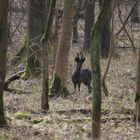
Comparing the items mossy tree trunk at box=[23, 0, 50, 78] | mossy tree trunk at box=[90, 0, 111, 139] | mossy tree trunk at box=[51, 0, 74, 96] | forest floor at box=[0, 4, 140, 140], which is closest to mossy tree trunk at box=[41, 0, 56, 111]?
forest floor at box=[0, 4, 140, 140]

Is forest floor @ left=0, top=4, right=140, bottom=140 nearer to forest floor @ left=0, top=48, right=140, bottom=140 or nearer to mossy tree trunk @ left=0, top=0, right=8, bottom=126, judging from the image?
forest floor @ left=0, top=48, right=140, bottom=140

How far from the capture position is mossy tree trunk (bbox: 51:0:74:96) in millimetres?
15523

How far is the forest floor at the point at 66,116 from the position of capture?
9.51 m

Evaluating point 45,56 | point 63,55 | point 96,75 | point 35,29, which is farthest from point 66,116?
point 35,29

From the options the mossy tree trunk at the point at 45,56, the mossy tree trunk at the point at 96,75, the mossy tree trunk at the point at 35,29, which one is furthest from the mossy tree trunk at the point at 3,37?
the mossy tree trunk at the point at 35,29

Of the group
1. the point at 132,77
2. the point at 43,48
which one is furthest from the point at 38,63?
the point at 43,48

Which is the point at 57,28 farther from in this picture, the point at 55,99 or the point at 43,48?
the point at 43,48

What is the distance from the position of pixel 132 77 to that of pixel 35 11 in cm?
458

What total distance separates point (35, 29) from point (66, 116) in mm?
8976

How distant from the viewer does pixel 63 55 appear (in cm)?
1578

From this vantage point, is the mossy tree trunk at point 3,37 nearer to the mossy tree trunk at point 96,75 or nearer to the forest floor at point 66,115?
the forest floor at point 66,115

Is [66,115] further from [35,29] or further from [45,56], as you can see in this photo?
[35,29]

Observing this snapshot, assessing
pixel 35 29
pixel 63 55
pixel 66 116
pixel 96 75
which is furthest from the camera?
pixel 35 29

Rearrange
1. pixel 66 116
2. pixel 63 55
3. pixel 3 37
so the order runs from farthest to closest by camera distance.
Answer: pixel 63 55 → pixel 66 116 → pixel 3 37
